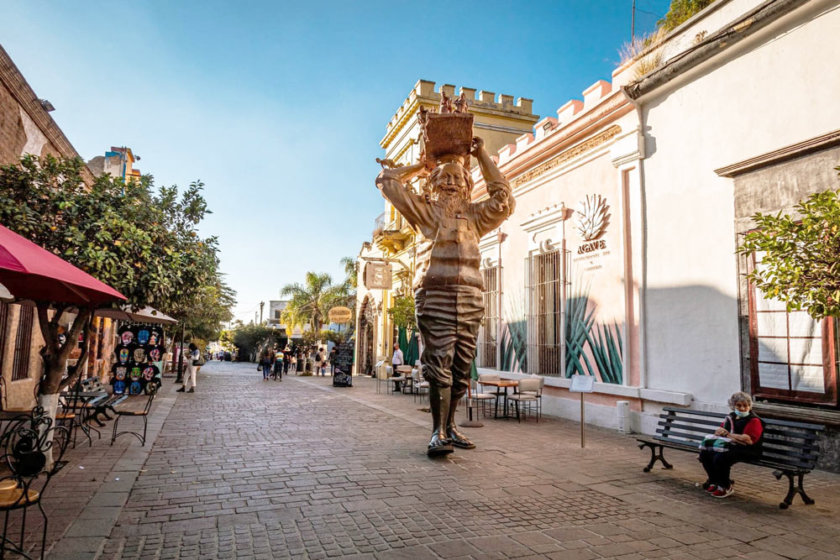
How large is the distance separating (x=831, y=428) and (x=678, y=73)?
541 cm

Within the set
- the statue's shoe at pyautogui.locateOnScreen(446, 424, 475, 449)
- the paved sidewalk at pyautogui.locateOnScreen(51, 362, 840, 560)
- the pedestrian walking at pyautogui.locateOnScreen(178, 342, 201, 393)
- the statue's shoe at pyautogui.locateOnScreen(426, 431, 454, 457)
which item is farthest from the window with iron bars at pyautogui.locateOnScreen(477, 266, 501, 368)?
the pedestrian walking at pyautogui.locateOnScreen(178, 342, 201, 393)

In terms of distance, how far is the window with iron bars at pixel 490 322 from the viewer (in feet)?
44.4

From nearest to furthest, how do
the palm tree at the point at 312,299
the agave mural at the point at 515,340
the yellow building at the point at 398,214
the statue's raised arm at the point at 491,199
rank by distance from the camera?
1. the statue's raised arm at the point at 491,199
2. the agave mural at the point at 515,340
3. the yellow building at the point at 398,214
4. the palm tree at the point at 312,299

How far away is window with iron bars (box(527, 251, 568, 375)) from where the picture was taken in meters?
11.3

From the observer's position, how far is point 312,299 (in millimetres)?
37312

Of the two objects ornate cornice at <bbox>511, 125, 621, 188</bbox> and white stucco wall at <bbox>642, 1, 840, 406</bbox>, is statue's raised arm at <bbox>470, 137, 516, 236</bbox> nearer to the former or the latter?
white stucco wall at <bbox>642, 1, 840, 406</bbox>

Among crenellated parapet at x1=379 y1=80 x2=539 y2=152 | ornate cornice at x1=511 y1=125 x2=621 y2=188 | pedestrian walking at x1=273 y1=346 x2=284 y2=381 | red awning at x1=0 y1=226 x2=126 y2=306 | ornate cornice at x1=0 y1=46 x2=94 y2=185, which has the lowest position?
pedestrian walking at x1=273 y1=346 x2=284 y2=381

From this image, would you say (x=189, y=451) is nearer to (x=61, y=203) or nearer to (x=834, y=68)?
(x=61, y=203)

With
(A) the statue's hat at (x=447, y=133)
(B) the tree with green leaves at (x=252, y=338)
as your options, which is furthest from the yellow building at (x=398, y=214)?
(B) the tree with green leaves at (x=252, y=338)

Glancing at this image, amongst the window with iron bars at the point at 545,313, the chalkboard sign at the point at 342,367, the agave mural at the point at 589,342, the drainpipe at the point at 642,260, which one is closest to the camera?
the drainpipe at the point at 642,260

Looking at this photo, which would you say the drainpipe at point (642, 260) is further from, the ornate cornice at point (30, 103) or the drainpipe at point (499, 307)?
Answer: the ornate cornice at point (30, 103)

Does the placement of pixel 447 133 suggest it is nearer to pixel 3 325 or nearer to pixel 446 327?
pixel 446 327

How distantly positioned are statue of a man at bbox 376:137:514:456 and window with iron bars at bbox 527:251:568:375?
555 centimetres

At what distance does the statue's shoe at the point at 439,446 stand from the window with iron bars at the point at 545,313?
5941mm
